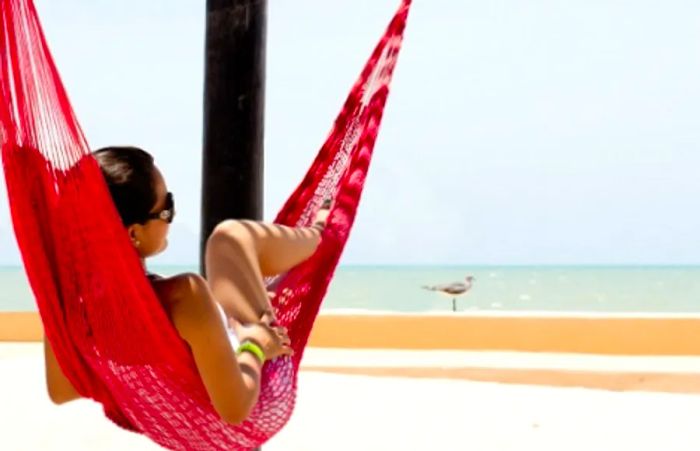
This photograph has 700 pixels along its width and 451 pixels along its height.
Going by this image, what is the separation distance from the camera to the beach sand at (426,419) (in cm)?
361

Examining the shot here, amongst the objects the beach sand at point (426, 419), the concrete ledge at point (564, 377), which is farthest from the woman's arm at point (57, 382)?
the concrete ledge at point (564, 377)

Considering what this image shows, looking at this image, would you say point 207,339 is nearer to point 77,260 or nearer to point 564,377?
point 77,260

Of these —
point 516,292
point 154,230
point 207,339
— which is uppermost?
point 154,230

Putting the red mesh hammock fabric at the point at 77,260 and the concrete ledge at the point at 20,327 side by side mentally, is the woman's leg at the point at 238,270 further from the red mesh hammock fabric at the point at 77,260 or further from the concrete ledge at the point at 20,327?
the concrete ledge at the point at 20,327

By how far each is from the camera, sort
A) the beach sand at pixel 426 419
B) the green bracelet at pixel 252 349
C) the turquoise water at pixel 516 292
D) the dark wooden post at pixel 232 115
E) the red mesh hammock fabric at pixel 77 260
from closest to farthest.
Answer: the red mesh hammock fabric at pixel 77 260
the green bracelet at pixel 252 349
the dark wooden post at pixel 232 115
the beach sand at pixel 426 419
the turquoise water at pixel 516 292

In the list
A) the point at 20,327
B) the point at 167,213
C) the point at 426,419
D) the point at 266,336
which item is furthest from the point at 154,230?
the point at 20,327

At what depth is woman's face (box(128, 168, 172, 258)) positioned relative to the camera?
1.37 meters

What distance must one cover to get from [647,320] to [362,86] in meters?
5.65

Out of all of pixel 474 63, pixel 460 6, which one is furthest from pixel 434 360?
pixel 474 63

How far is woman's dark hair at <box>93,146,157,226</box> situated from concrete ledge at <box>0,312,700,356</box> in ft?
20.2

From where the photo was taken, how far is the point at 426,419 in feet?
13.0

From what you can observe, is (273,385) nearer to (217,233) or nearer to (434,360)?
(217,233)

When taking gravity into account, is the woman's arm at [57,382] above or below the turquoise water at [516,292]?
above

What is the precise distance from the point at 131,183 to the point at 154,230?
0.07 meters
